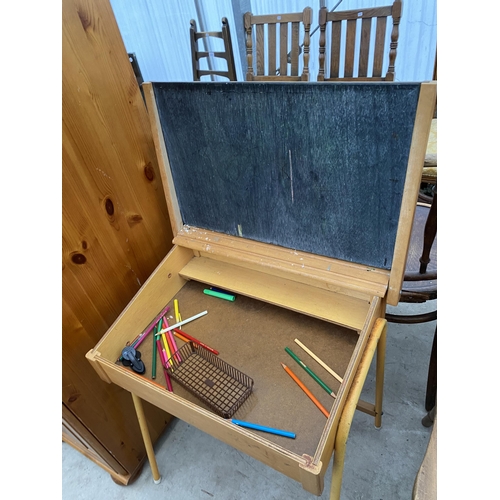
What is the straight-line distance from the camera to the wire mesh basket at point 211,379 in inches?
28.4

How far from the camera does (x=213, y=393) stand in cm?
74

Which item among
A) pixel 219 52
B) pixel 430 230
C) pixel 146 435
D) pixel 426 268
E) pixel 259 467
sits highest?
pixel 219 52

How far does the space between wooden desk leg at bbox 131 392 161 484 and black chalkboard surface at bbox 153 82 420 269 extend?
49 cm

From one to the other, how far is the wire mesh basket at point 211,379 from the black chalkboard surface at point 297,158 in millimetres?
308

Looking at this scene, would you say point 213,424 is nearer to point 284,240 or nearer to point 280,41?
point 284,240

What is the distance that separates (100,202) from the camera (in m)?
0.84

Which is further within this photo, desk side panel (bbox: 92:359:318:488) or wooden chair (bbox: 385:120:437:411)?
wooden chair (bbox: 385:120:437:411)

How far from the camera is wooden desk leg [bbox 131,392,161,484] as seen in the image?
885 millimetres

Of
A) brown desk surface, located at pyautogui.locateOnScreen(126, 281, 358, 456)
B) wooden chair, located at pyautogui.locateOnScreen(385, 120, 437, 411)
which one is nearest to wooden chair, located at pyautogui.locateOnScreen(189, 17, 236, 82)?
wooden chair, located at pyautogui.locateOnScreen(385, 120, 437, 411)

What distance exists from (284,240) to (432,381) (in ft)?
2.45

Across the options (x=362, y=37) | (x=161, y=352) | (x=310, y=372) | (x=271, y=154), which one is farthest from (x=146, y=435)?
(x=362, y=37)

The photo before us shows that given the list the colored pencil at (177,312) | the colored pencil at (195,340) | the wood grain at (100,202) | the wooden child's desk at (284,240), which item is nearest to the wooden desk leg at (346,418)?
the wooden child's desk at (284,240)

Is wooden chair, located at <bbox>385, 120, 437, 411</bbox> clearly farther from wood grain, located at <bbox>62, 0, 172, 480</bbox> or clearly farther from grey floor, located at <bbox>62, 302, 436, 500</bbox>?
wood grain, located at <bbox>62, 0, 172, 480</bbox>

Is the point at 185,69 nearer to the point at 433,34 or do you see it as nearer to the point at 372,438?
the point at 433,34
